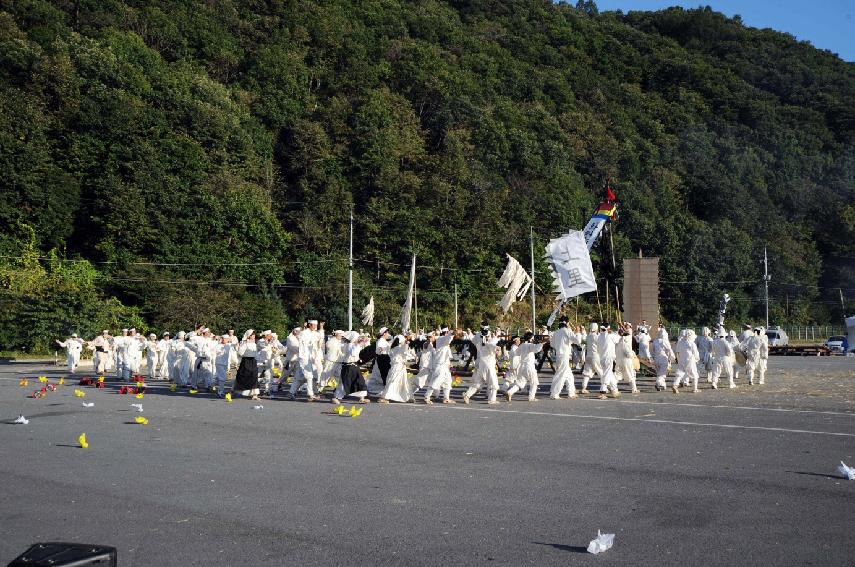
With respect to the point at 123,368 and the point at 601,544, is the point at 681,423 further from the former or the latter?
the point at 123,368

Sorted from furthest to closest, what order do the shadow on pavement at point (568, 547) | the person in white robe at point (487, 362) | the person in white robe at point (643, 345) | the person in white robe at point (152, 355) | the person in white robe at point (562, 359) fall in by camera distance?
the person in white robe at point (152, 355) < the person in white robe at point (643, 345) < the person in white robe at point (562, 359) < the person in white robe at point (487, 362) < the shadow on pavement at point (568, 547)

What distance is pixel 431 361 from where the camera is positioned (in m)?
19.0

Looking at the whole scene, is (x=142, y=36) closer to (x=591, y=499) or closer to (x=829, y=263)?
(x=829, y=263)

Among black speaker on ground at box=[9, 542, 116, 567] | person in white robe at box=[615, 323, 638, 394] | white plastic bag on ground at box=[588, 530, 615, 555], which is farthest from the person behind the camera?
person in white robe at box=[615, 323, 638, 394]

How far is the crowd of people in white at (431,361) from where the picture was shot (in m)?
18.8

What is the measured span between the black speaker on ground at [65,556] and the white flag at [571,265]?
23.1 m

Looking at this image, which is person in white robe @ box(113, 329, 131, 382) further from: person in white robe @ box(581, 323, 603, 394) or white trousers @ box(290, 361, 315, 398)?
person in white robe @ box(581, 323, 603, 394)

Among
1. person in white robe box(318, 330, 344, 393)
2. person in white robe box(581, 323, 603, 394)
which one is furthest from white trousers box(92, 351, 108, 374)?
person in white robe box(581, 323, 603, 394)

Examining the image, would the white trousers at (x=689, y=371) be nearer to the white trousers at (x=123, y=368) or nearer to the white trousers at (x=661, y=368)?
the white trousers at (x=661, y=368)

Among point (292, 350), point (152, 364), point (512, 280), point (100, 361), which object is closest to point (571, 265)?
point (512, 280)

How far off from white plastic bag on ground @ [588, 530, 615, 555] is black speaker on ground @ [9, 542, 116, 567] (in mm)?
3613

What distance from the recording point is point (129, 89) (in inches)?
2277

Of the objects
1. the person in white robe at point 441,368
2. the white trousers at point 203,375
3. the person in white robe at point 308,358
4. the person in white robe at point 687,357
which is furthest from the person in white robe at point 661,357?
the white trousers at point 203,375

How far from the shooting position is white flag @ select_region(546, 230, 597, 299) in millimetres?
26812
